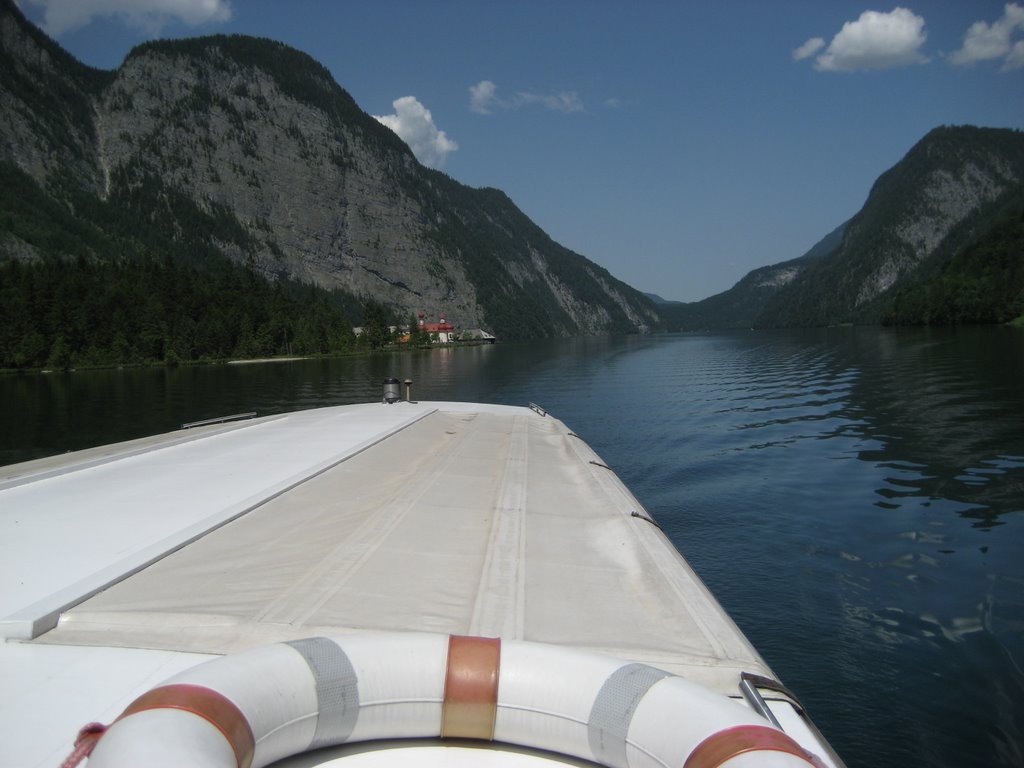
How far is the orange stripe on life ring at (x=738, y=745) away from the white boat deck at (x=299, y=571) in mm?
1155

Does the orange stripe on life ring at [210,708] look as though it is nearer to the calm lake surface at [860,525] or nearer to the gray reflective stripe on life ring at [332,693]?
the gray reflective stripe on life ring at [332,693]

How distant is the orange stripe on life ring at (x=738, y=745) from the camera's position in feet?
7.70

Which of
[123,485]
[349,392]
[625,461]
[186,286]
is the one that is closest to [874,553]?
[625,461]

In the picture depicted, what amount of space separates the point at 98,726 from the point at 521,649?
6.05ft

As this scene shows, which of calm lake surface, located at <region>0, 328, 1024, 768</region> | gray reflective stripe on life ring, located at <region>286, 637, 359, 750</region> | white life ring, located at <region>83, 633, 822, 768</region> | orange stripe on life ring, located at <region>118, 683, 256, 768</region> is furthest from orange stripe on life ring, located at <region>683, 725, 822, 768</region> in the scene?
calm lake surface, located at <region>0, 328, 1024, 768</region>

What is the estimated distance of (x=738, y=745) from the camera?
2.38 metres

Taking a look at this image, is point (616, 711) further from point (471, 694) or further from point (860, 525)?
point (860, 525)

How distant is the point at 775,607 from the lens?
7.64 metres

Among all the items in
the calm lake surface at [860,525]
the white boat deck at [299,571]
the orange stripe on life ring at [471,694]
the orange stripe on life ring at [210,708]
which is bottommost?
the calm lake surface at [860,525]

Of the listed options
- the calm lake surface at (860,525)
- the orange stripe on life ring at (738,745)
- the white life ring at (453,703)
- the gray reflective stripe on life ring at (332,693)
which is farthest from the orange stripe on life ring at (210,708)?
the calm lake surface at (860,525)

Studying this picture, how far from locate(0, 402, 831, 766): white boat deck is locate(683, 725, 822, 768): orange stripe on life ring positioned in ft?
3.79

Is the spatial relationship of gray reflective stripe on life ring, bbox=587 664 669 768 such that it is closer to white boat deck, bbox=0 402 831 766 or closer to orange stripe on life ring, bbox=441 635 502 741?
orange stripe on life ring, bbox=441 635 502 741

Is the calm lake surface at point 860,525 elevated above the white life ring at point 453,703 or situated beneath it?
situated beneath

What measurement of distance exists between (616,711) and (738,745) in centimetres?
57
